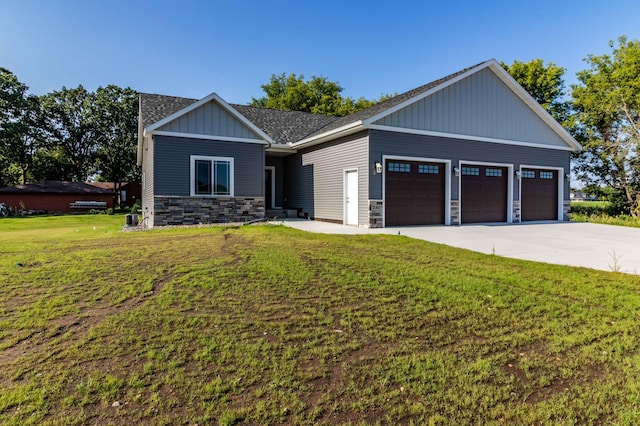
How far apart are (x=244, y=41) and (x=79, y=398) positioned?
57.2 feet

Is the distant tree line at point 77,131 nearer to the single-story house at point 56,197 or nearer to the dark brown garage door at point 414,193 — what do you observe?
the single-story house at point 56,197

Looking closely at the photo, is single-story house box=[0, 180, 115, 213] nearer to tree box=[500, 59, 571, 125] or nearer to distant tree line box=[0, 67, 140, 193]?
distant tree line box=[0, 67, 140, 193]

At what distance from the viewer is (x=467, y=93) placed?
1370 cm

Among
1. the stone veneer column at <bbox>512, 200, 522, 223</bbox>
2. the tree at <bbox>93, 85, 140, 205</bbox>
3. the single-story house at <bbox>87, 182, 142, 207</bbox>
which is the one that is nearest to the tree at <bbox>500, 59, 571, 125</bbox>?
the stone veneer column at <bbox>512, 200, 522, 223</bbox>

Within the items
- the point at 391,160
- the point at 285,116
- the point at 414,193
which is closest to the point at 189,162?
the point at 391,160

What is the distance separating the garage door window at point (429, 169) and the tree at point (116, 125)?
29.7 m

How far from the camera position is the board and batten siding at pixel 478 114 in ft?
41.9

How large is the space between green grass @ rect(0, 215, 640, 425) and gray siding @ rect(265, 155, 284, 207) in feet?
36.7

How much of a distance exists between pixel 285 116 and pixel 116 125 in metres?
22.1

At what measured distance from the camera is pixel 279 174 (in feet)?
56.8

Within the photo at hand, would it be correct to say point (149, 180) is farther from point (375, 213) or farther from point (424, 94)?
point (424, 94)

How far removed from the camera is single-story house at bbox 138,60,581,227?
12.1 metres

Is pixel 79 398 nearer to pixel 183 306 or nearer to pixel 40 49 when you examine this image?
pixel 183 306

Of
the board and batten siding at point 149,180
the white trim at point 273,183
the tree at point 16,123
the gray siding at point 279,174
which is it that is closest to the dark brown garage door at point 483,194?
the gray siding at point 279,174
